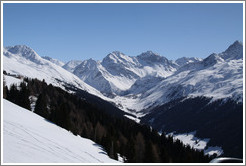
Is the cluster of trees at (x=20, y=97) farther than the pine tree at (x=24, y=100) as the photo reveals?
Yes

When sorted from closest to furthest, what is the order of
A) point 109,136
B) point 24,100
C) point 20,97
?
point 109,136
point 24,100
point 20,97

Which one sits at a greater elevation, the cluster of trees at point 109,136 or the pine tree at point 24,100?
the pine tree at point 24,100

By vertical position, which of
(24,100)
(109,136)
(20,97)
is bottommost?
(109,136)

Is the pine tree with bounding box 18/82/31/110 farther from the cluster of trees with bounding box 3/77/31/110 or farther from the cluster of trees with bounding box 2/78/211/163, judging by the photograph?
the cluster of trees with bounding box 2/78/211/163

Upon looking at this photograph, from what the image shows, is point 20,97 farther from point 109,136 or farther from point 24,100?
point 109,136

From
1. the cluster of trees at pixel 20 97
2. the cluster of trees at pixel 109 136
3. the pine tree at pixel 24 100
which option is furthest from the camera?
the cluster of trees at pixel 20 97

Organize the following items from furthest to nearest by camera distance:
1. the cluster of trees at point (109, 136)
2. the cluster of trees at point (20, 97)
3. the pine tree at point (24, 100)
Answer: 1. the cluster of trees at point (20, 97)
2. the pine tree at point (24, 100)
3. the cluster of trees at point (109, 136)

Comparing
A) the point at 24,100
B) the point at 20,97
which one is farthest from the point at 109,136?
the point at 20,97

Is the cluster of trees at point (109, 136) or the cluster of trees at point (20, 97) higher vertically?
the cluster of trees at point (20, 97)

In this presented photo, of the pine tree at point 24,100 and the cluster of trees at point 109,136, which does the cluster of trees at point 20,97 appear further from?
the cluster of trees at point 109,136

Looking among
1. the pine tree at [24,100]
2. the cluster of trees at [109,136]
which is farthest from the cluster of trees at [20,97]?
the cluster of trees at [109,136]

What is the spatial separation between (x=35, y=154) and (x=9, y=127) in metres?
8.66

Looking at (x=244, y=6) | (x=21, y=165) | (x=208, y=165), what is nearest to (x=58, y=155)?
(x=21, y=165)

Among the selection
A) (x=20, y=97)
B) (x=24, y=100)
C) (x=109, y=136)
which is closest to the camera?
(x=109, y=136)
